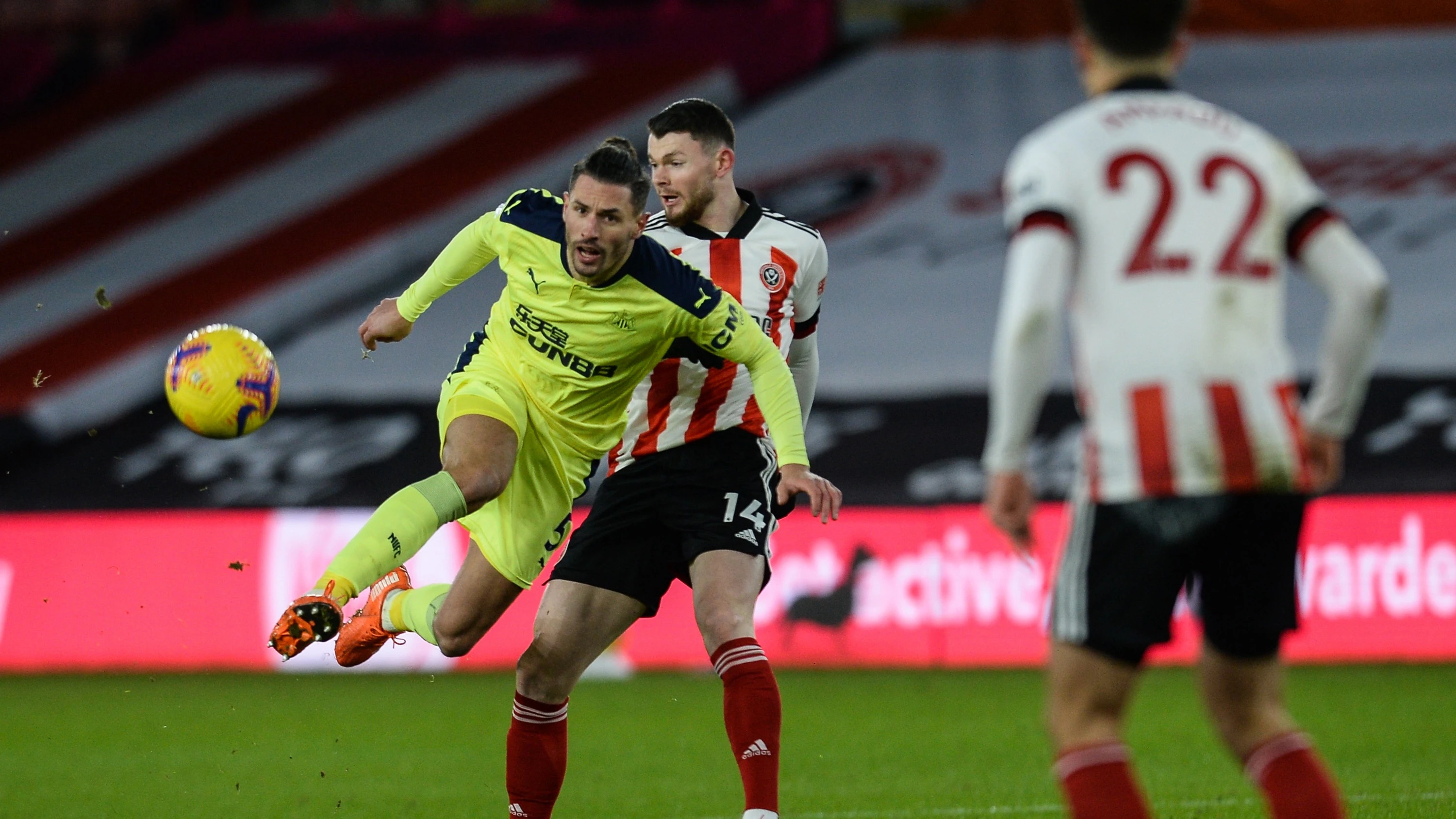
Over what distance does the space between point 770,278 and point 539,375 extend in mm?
778

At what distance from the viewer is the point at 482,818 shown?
5.93 m

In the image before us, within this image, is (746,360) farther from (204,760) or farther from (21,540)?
(21,540)

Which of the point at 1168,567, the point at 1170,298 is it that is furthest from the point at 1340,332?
the point at 1168,567

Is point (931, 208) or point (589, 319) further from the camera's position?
point (931, 208)

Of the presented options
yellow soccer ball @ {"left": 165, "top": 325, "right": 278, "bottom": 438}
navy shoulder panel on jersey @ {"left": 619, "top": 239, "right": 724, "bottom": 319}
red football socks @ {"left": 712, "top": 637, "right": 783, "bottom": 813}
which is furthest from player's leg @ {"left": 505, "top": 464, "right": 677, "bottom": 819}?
Answer: yellow soccer ball @ {"left": 165, "top": 325, "right": 278, "bottom": 438}

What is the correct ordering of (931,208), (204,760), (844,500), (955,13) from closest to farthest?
(204,760) < (844,500) < (931,208) < (955,13)

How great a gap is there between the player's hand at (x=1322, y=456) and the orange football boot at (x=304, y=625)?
2.41 m

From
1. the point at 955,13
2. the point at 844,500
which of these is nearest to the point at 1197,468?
the point at 844,500

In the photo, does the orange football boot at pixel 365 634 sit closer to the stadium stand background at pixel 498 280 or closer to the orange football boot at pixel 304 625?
the orange football boot at pixel 304 625

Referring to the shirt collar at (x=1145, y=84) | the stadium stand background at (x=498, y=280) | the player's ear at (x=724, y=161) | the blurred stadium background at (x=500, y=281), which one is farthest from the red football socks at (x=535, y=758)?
the blurred stadium background at (x=500, y=281)

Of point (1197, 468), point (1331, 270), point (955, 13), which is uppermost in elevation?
point (955, 13)

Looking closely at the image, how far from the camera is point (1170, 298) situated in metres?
2.99

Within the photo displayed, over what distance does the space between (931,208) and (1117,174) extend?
46.9ft

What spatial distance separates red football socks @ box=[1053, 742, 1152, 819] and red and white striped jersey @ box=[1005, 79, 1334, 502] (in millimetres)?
453
